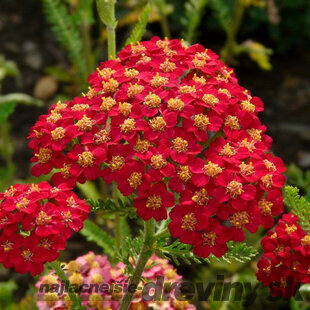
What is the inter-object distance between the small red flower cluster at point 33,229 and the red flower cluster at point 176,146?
0.10 meters

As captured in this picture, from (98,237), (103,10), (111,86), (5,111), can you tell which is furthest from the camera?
(5,111)

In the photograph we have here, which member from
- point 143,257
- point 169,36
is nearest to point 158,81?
point 143,257

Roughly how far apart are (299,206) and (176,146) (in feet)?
0.99

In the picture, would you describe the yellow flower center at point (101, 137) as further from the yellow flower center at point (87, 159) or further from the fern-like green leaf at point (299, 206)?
the fern-like green leaf at point (299, 206)

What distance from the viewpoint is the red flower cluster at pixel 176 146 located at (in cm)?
119

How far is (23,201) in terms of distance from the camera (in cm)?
119

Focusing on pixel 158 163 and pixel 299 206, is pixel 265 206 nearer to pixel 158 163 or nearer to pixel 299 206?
pixel 299 206

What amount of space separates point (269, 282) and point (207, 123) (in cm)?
39

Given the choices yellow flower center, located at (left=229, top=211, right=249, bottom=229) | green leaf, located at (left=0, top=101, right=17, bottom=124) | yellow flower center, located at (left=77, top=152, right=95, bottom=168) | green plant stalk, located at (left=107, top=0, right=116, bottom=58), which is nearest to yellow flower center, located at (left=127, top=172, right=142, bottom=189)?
yellow flower center, located at (left=77, top=152, right=95, bottom=168)

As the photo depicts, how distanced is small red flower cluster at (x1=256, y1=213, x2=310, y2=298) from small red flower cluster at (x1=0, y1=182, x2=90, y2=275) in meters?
0.45

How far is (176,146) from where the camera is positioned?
4.06 ft

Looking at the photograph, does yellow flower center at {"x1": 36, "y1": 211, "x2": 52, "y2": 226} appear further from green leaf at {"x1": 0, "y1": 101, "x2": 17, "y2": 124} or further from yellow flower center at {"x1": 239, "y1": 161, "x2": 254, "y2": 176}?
green leaf at {"x1": 0, "y1": 101, "x2": 17, "y2": 124}

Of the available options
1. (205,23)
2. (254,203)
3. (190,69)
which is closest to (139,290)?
(254,203)

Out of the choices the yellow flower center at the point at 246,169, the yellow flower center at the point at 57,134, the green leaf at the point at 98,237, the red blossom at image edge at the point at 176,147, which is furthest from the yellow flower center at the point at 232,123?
the green leaf at the point at 98,237
